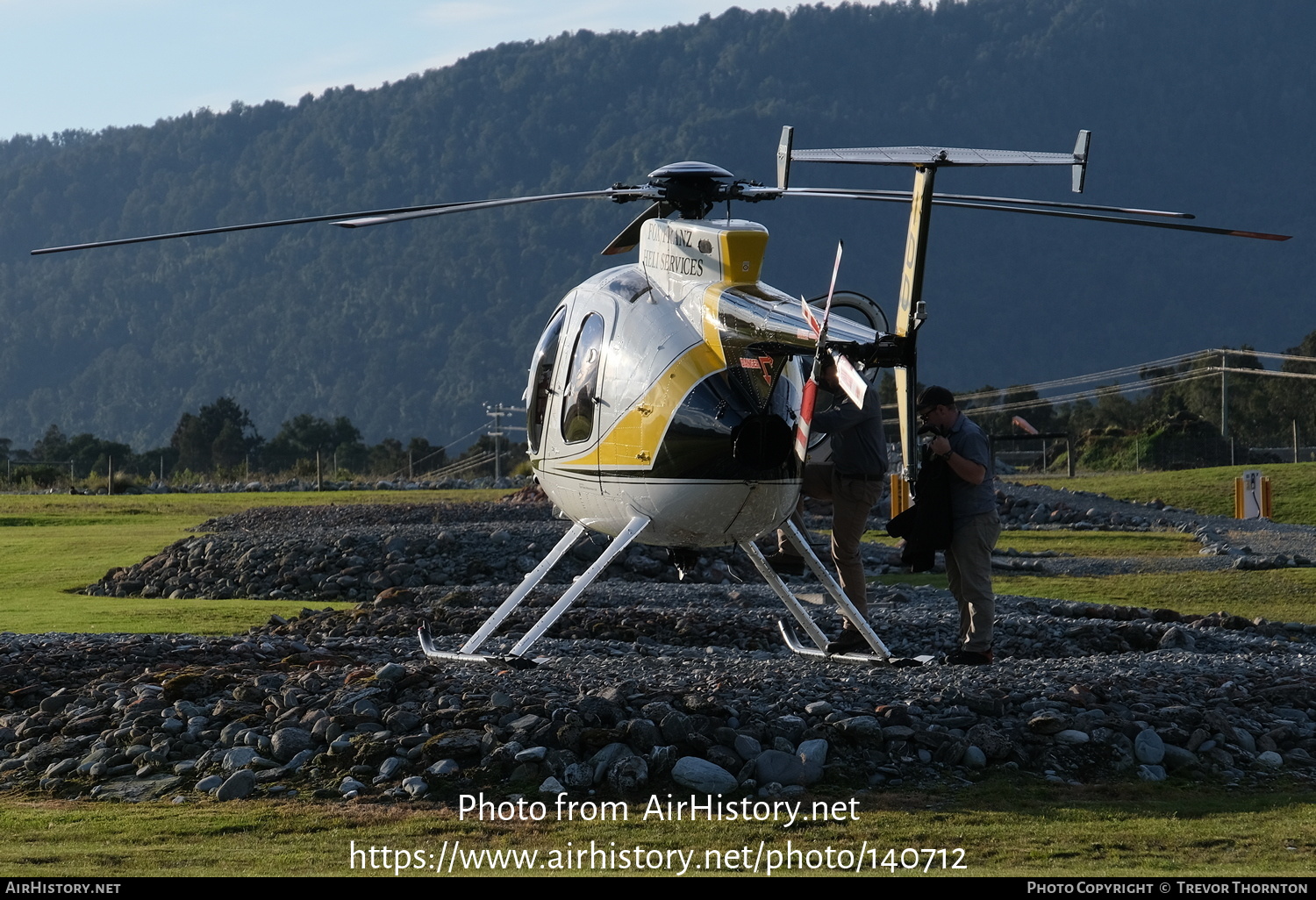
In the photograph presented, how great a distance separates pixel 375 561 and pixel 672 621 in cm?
822

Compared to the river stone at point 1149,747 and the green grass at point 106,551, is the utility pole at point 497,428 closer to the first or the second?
the green grass at point 106,551

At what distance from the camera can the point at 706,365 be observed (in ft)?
31.3

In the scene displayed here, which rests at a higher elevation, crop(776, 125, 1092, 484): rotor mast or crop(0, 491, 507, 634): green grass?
crop(776, 125, 1092, 484): rotor mast

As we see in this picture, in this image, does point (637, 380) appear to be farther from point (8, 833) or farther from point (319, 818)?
point (8, 833)

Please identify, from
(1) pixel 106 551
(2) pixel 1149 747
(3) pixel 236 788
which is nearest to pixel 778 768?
(2) pixel 1149 747

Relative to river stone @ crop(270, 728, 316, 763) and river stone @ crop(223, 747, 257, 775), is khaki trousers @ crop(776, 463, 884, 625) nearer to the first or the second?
river stone @ crop(270, 728, 316, 763)

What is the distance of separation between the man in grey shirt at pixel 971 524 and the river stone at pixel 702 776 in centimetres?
343

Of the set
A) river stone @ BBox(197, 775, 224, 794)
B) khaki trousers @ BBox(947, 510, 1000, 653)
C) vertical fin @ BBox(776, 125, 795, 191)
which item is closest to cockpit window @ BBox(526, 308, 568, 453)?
vertical fin @ BBox(776, 125, 795, 191)

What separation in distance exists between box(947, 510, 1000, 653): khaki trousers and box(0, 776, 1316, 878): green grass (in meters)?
2.75

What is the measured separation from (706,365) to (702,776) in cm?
297

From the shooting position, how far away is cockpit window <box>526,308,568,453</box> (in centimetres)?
1130

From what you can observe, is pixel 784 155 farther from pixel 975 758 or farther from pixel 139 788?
pixel 139 788

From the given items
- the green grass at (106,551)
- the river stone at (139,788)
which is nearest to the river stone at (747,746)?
the river stone at (139,788)

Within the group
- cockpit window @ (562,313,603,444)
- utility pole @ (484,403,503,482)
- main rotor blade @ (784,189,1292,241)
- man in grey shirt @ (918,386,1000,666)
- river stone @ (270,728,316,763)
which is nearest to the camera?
river stone @ (270,728,316,763)
